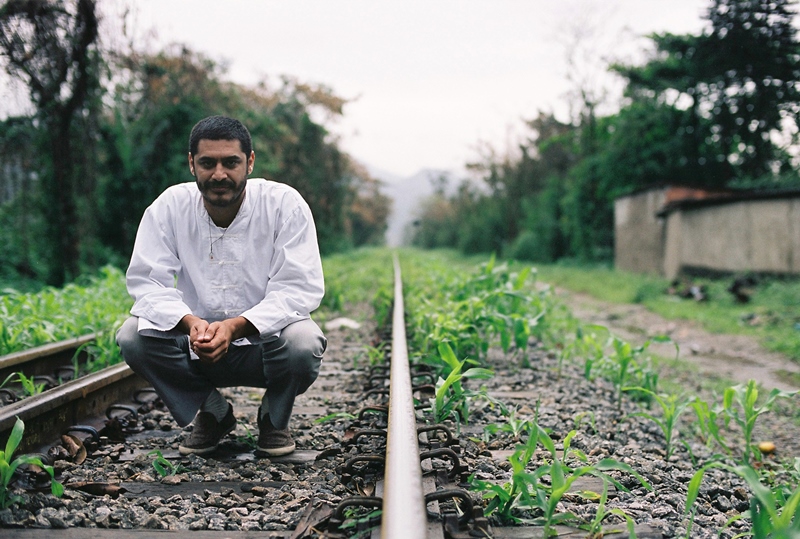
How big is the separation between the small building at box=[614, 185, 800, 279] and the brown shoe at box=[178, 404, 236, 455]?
36.9 feet

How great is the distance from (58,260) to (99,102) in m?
2.64

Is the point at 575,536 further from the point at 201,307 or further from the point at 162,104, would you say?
the point at 162,104

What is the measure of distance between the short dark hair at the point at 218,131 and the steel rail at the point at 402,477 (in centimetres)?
116

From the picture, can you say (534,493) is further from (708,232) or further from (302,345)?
(708,232)

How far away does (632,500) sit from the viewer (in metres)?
2.09

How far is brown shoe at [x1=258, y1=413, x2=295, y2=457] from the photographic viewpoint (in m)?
2.58

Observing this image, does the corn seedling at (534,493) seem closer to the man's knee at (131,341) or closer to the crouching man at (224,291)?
the crouching man at (224,291)

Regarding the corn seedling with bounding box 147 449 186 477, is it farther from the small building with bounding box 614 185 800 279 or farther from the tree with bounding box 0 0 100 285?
the small building with bounding box 614 185 800 279

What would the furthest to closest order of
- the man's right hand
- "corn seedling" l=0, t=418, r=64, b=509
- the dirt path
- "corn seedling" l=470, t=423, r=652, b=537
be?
the dirt path → the man's right hand → "corn seedling" l=0, t=418, r=64, b=509 → "corn seedling" l=470, t=423, r=652, b=537

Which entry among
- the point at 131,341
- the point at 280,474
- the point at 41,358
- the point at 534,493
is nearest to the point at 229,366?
the point at 131,341

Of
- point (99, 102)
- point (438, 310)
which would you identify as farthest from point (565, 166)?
point (438, 310)

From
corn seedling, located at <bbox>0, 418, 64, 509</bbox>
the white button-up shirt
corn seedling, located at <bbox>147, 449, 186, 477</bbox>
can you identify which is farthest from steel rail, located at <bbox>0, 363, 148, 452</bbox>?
the white button-up shirt

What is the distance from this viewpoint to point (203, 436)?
2656 millimetres

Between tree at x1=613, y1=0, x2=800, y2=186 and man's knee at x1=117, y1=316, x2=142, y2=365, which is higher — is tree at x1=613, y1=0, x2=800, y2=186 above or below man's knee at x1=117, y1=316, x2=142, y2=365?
above
